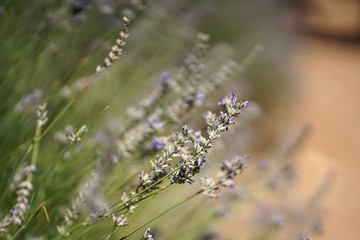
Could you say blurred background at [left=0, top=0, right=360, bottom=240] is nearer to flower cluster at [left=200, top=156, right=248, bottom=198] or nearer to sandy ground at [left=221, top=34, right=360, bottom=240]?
sandy ground at [left=221, top=34, right=360, bottom=240]

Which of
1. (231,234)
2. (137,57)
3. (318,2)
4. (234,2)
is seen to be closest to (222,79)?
(231,234)

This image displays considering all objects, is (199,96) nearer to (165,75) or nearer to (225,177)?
(165,75)

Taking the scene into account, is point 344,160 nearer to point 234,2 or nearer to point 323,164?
point 323,164

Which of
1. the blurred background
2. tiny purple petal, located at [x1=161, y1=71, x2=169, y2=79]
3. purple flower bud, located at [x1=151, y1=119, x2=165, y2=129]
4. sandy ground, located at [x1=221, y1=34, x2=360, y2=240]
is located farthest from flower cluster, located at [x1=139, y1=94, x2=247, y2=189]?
sandy ground, located at [x1=221, y1=34, x2=360, y2=240]

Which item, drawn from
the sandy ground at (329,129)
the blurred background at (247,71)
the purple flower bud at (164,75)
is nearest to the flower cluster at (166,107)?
the purple flower bud at (164,75)

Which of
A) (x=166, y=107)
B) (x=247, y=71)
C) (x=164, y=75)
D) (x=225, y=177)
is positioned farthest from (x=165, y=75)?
(x=247, y=71)

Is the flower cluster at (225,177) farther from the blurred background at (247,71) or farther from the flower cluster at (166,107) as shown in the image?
the blurred background at (247,71)
